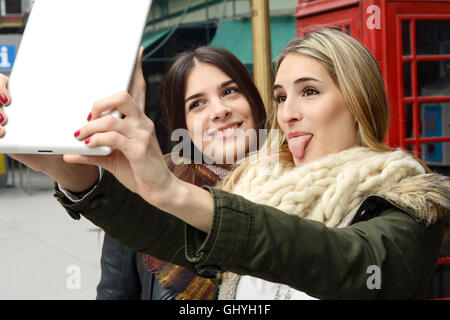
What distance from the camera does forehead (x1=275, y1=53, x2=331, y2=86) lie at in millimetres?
1489

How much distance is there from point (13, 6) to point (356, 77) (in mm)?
21740

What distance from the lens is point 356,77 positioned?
1.47 meters

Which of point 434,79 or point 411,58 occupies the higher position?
point 411,58

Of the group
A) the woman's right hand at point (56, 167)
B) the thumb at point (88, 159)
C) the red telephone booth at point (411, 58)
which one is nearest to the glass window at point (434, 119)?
the red telephone booth at point (411, 58)

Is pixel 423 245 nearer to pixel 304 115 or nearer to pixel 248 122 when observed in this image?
pixel 304 115

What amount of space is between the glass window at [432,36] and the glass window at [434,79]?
67 millimetres

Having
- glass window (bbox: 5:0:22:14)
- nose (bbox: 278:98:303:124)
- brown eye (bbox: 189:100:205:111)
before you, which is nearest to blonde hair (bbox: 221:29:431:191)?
nose (bbox: 278:98:303:124)

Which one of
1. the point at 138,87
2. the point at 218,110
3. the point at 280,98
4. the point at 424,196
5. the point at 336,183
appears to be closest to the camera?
the point at 138,87

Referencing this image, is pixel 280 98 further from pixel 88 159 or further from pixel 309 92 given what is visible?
pixel 88 159

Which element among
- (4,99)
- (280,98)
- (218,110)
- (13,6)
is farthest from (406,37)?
(13,6)

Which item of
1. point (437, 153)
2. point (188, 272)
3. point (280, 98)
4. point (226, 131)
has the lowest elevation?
point (188, 272)

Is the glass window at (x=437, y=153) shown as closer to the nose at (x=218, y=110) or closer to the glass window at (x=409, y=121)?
the glass window at (x=409, y=121)
